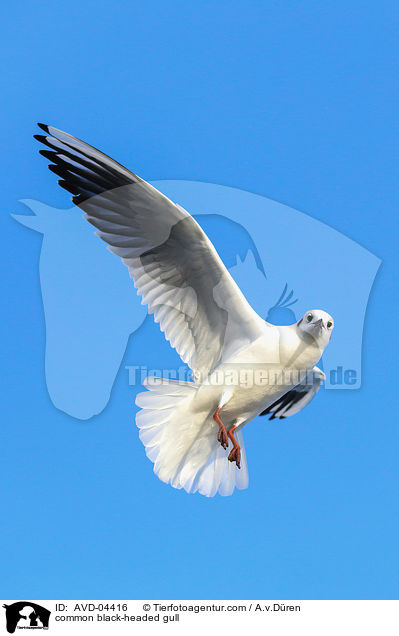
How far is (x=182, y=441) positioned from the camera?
6434 millimetres

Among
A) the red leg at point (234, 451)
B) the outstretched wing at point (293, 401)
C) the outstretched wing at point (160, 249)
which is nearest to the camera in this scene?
the outstretched wing at point (160, 249)

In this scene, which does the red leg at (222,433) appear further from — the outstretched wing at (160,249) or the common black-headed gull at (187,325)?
the outstretched wing at (160,249)

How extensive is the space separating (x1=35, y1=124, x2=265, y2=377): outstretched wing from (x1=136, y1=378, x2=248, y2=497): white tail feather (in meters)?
0.34

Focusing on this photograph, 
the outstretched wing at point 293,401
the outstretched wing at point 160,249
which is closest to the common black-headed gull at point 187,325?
the outstretched wing at point 160,249

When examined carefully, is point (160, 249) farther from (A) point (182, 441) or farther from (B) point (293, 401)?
(B) point (293, 401)

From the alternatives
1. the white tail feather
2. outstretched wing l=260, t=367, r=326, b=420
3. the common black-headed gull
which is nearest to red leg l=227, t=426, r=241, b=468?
the common black-headed gull

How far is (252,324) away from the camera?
607 centimetres

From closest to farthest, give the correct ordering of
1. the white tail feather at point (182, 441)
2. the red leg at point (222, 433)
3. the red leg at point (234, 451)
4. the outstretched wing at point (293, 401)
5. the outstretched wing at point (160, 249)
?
the outstretched wing at point (160, 249)
the red leg at point (222, 433)
the red leg at point (234, 451)
the white tail feather at point (182, 441)
the outstretched wing at point (293, 401)

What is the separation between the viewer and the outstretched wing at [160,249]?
19.1 ft

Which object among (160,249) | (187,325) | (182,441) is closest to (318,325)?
(187,325)

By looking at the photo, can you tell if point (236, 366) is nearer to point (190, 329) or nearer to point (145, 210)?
point (190, 329)

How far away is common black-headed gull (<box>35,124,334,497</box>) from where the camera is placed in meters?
5.88

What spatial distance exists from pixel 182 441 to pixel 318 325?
1279mm

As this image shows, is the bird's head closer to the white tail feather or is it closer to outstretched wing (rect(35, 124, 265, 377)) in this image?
outstretched wing (rect(35, 124, 265, 377))
